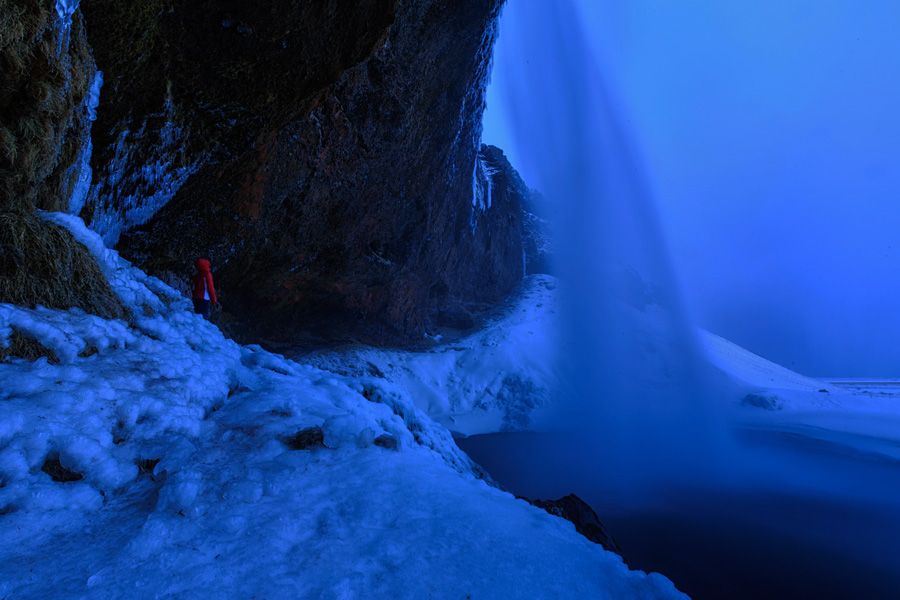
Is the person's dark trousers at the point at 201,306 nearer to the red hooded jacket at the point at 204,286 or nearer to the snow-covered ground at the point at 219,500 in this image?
the red hooded jacket at the point at 204,286

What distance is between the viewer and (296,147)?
9367 millimetres

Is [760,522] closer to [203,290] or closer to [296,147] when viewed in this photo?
[203,290]

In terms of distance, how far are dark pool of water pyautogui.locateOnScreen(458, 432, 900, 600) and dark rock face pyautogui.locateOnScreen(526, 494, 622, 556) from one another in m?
1.50

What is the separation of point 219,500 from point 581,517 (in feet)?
14.8

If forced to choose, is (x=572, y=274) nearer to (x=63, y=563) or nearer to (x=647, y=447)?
(x=647, y=447)

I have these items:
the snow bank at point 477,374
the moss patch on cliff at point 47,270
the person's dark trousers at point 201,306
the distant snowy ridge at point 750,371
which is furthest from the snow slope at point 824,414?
the moss patch on cliff at point 47,270

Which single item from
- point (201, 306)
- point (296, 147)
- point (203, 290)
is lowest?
point (201, 306)

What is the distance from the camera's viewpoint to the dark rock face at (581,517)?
5072 millimetres

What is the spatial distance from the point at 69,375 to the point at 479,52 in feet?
42.5

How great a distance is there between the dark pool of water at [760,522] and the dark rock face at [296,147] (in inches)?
245

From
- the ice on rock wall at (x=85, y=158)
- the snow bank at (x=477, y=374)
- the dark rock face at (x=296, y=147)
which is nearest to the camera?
the ice on rock wall at (x=85, y=158)

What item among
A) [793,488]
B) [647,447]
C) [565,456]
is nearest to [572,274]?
[647,447]

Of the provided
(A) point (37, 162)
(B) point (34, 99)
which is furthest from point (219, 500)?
(B) point (34, 99)

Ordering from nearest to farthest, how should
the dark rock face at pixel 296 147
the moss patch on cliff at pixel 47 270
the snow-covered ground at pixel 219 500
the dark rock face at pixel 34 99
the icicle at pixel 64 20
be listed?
the snow-covered ground at pixel 219 500 → the moss patch on cliff at pixel 47 270 → the dark rock face at pixel 34 99 → the icicle at pixel 64 20 → the dark rock face at pixel 296 147
